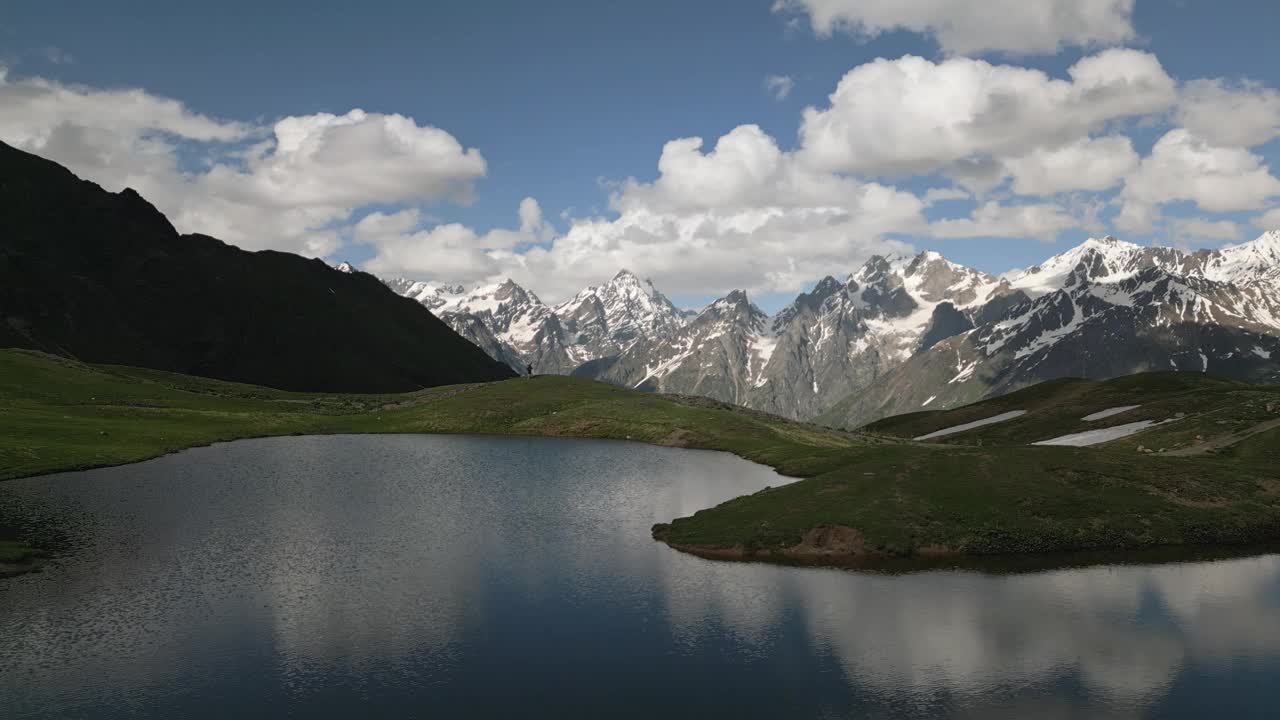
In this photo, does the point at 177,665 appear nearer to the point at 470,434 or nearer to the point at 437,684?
the point at 437,684

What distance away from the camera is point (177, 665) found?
41.4m

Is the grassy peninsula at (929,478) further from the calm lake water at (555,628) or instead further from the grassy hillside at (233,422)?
the calm lake water at (555,628)

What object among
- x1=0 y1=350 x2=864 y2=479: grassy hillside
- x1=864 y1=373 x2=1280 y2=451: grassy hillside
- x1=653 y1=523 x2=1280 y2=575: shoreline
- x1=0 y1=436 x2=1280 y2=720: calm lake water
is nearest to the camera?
x1=0 y1=436 x2=1280 y2=720: calm lake water

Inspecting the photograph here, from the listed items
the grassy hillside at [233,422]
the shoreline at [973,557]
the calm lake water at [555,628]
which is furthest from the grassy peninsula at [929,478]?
the calm lake water at [555,628]

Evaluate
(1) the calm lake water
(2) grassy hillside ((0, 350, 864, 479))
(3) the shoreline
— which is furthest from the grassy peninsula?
(1) the calm lake water

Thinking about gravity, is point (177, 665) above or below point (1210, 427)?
below

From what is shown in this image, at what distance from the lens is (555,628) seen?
160 feet

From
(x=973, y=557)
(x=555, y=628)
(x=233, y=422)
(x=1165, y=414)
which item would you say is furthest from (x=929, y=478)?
(x=233, y=422)

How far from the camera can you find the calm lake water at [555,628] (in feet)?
128

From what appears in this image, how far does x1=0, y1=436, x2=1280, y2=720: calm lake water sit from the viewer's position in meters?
38.9

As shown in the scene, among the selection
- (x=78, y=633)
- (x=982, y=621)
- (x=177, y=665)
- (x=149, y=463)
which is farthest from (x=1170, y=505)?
(x=149, y=463)

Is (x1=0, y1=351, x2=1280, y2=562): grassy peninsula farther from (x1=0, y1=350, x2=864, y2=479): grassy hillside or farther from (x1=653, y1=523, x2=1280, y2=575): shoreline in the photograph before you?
(x1=0, y1=350, x2=864, y2=479): grassy hillside

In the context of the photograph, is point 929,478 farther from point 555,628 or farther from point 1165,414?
point 1165,414

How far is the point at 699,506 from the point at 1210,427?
78.6m
